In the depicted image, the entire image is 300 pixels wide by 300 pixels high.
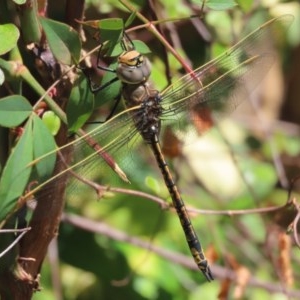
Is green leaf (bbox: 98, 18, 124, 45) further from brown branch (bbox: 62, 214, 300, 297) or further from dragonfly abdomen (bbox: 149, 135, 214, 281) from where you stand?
brown branch (bbox: 62, 214, 300, 297)

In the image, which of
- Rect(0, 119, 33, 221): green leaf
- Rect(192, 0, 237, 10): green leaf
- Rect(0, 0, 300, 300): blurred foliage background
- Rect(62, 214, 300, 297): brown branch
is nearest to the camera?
Rect(0, 119, 33, 221): green leaf

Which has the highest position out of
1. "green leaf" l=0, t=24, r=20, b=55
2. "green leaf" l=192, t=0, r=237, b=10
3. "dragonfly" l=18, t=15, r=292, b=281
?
"green leaf" l=0, t=24, r=20, b=55

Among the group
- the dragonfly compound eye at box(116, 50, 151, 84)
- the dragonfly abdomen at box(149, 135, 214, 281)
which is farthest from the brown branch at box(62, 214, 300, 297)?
the dragonfly compound eye at box(116, 50, 151, 84)

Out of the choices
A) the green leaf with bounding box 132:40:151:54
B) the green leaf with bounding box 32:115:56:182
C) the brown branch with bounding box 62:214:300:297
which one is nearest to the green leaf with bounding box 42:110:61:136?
the green leaf with bounding box 32:115:56:182

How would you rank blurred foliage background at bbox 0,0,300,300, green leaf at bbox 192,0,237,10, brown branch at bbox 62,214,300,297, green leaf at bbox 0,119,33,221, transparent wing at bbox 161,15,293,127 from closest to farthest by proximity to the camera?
green leaf at bbox 0,119,33,221, green leaf at bbox 192,0,237,10, transparent wing at bbox 161,15,293,127, blurred foliage background at bbox 0,0,300,300, brown branch at bbox 62,214,300,297

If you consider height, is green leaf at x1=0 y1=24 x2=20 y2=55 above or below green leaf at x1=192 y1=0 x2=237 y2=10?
above

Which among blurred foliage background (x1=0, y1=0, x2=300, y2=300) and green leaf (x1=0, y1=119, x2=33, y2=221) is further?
blurred foliage background (x1=0, y1=0, x2=300, y2=300)

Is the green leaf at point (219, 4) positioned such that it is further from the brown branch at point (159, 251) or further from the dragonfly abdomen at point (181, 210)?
the brown branch at point (159, 251)

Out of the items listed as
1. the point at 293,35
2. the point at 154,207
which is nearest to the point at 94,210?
the point at 154,207

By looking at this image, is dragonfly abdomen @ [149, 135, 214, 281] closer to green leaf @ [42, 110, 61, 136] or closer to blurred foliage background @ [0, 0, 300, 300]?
blurred foliage background @ [0, 0, 300, 300]
